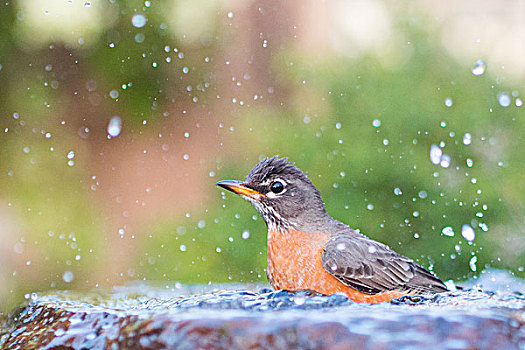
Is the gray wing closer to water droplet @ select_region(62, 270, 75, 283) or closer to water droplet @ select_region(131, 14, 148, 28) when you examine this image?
water droplet @ select_region(62, 270, 75, 283)

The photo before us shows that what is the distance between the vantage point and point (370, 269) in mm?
3281

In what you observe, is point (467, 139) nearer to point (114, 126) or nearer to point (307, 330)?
point (307, 330)

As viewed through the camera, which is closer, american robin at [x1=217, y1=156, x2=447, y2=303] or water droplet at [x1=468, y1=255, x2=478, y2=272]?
american robin at [x1=217, y1=156, x2=447, y2=303]

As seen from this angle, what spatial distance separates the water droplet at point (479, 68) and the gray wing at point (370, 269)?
3.67m

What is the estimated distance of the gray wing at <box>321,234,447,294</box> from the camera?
3180 mm

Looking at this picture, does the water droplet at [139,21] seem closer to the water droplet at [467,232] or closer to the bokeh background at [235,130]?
the bokeh background at [235,130]

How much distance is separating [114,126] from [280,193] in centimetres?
723

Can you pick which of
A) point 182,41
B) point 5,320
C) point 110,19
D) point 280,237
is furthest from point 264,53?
point 5,320

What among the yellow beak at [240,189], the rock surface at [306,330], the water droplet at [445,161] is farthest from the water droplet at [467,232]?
the rock surface at [306,330]

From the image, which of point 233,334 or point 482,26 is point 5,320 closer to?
point 233,334

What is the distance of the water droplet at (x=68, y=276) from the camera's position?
26.9 feet

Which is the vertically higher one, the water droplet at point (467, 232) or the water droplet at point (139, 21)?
the water droplet at point (139, 21)

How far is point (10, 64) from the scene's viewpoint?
30.0 ft

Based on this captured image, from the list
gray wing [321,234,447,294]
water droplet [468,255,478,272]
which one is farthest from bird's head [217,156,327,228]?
water droplet [468,255,478,272]
